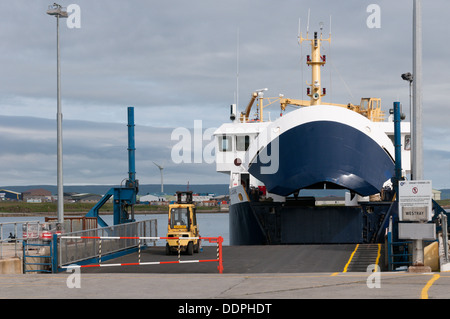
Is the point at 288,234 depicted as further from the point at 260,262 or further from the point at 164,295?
the point at 164,295

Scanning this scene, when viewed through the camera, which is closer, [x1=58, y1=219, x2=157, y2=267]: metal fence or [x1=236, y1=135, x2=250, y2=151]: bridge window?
[x1=58, y1=219, x2=157, y2=267]: metal fence

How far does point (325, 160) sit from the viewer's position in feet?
86.3

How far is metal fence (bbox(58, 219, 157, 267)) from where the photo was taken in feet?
73.2

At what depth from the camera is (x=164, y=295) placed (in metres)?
13.1

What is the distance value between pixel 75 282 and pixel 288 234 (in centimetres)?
1415

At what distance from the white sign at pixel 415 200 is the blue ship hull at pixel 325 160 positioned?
8357 mm

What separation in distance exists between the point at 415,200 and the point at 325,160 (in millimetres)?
9158

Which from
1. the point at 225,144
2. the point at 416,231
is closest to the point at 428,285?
the point at 416,231

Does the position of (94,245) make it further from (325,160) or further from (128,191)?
(325,160)

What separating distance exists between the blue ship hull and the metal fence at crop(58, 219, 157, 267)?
20.3ft

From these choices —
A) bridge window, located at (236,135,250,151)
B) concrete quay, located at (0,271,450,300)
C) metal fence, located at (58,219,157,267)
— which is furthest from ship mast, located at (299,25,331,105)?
concrete quay, located at (0,271,450,300)

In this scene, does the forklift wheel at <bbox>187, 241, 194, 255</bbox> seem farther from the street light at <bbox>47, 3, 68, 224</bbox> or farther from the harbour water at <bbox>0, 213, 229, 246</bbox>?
the harbour water at <bbox>0, 213, 229, 246</bbox>

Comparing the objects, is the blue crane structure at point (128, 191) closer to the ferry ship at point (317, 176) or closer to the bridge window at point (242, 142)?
the ferry ship at point (317, 176)
